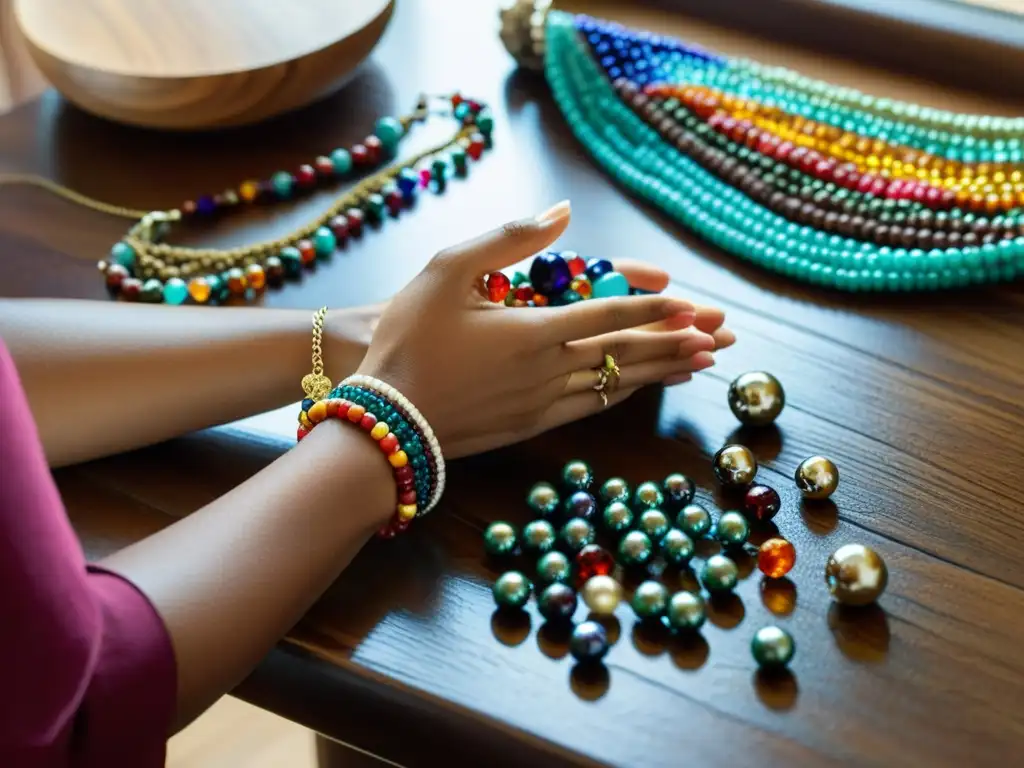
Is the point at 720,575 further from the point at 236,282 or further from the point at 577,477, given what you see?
the point at 236,282

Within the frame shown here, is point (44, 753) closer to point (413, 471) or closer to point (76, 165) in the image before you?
point (413, 471)

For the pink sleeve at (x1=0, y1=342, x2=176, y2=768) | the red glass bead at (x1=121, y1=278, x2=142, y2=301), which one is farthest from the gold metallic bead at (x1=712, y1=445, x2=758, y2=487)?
the red glass bead at (x1=121, y1=278, x2=142, y2=301)

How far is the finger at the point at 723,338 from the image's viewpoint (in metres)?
0.75

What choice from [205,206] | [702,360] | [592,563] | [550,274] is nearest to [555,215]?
[550,274]

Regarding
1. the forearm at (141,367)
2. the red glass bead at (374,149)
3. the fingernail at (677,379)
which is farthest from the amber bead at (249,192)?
the fingernail at (677,379)

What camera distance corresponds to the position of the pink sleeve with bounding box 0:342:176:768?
1.55 ft

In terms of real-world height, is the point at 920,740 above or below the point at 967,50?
below

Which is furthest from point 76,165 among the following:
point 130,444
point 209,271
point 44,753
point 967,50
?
point 967,50

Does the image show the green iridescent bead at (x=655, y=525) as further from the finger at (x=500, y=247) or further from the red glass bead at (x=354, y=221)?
the red glass bead at (x=354, y=221)

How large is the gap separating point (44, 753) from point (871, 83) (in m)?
0.88

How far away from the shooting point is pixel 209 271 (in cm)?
86

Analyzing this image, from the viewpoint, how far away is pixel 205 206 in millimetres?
911

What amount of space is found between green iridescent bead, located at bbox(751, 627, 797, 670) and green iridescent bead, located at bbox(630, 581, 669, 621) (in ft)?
0.17

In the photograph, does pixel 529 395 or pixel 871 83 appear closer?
pixel 529 395
